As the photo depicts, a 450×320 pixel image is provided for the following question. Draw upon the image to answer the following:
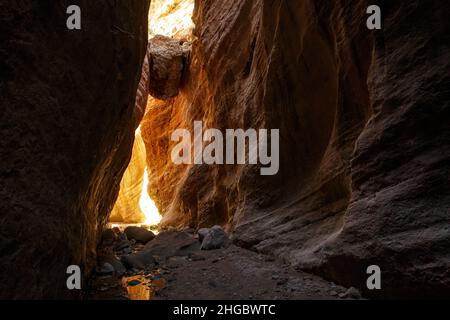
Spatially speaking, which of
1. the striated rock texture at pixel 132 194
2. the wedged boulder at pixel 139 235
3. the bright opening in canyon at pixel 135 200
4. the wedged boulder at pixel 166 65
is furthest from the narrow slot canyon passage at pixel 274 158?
the striated rock texture at pixel 132 194

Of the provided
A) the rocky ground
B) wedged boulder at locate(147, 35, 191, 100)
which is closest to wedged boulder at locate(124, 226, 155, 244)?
the rocky ground

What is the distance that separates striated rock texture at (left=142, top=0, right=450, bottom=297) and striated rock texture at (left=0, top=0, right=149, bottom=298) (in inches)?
130

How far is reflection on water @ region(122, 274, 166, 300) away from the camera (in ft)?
12.3

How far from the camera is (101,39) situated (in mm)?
3871

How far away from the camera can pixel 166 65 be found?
15820mm

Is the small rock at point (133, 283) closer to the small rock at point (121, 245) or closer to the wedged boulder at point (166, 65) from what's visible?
the small rock at point (121, 245)

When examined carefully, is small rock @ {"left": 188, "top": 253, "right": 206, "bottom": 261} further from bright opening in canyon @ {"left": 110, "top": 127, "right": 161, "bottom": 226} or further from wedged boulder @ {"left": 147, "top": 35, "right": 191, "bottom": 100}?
bright opening in canyon @ {"left": 110, "top": 127, "right": 161, "bottom": 226}

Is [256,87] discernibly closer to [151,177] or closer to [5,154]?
[5,154]

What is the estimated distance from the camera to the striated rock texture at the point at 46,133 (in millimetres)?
2354

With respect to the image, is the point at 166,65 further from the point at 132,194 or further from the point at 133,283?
the point at 133,283

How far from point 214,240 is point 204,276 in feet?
7.29

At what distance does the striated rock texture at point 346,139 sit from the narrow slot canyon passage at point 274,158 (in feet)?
0.07

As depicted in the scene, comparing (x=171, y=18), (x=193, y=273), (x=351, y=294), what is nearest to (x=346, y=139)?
(x=351, y=294)
